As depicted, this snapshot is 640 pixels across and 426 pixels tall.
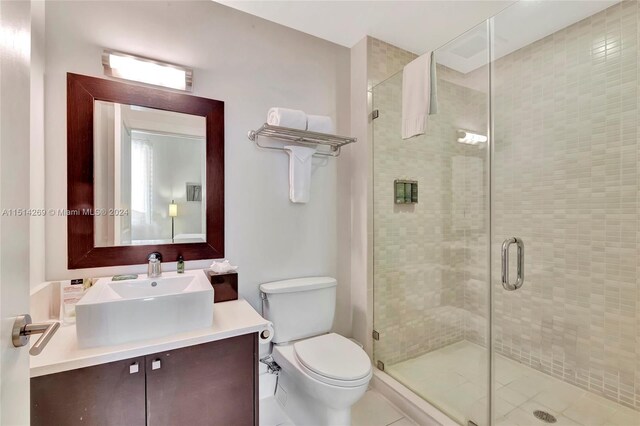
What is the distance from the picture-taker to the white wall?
142cm

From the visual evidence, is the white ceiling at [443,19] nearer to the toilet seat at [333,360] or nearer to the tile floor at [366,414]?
the toilet seat at [333,360]

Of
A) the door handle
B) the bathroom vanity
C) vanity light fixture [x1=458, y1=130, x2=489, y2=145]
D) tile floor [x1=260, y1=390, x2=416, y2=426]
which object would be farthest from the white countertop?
vanity light fixture [x1=458, y1=130, x2=489, y2=145]

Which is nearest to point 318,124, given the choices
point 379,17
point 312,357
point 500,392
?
point 379,17

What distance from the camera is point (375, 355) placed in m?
2.12

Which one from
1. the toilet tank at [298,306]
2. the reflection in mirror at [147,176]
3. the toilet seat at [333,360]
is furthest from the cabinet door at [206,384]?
the reflection in mirror at [147,176]

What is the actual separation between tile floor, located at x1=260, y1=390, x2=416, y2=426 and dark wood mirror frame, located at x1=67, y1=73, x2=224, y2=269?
974 millimetres

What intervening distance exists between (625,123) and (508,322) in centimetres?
144

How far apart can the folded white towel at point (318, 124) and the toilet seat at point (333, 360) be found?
4.19 ft

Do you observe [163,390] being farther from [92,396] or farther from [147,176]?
[147,176]

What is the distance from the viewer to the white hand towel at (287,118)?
1.75 metres

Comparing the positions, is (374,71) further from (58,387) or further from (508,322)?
(58,387)

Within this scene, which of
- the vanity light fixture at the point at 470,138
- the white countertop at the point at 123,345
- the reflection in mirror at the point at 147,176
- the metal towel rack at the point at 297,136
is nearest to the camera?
the white countertop at the point at 123,345

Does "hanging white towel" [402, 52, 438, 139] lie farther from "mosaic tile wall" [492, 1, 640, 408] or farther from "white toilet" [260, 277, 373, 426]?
"white toilet" [260, 277, 373, 426]

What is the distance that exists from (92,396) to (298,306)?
1.02 meters
